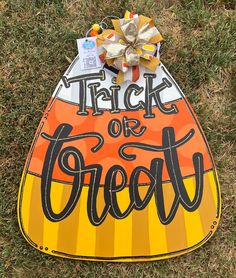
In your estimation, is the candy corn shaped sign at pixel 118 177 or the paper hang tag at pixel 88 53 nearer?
the candy corn shaped sign at pixel 118 177

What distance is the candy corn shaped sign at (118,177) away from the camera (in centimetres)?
174

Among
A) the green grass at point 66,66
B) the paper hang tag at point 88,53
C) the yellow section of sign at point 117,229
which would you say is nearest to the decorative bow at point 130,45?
the paper hang tag at point 88,53

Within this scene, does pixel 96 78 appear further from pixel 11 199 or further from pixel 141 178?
pixel 11 199

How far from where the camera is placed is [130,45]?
1782 millimetres

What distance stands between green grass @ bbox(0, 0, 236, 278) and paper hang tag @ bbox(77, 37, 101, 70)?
66 mm

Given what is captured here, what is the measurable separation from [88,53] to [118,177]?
56 centimetres

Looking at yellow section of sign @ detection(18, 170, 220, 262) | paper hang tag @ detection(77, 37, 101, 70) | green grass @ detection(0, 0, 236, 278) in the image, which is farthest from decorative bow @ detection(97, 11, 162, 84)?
yellow section of sign @ detection(18, 170, 220, 262)

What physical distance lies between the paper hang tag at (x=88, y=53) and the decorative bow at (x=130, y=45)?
0.03m

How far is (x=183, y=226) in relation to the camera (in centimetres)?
175

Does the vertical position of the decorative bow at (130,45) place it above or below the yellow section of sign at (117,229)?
above

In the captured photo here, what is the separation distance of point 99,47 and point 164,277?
1022mm

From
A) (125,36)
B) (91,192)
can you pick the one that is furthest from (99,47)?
(91,192)

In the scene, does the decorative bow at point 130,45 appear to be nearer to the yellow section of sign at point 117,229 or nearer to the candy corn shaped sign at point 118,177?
the candy corn shaped sign at point 118,177

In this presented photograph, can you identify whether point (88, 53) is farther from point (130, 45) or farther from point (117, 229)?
point (117, 229)
